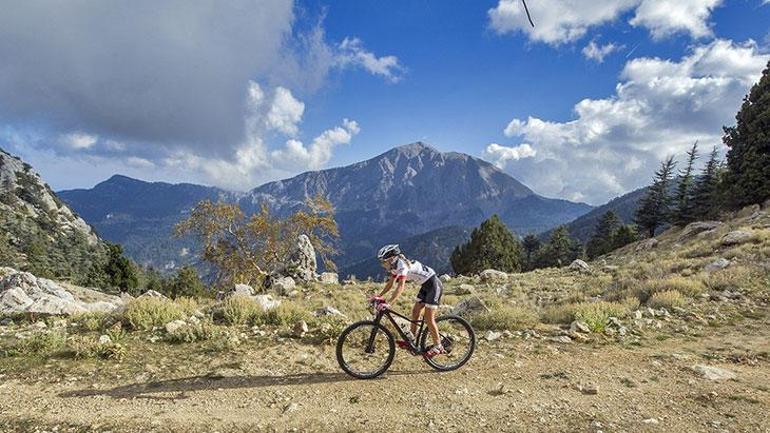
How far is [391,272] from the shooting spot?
27.4 feet

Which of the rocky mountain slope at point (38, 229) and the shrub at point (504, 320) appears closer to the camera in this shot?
the shrub at point (504, 320)

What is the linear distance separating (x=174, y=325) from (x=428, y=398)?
7.25 meters

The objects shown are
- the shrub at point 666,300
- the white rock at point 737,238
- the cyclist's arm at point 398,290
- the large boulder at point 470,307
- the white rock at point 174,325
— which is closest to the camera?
the cyclist's arm at point 398,290

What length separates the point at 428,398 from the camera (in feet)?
23.5

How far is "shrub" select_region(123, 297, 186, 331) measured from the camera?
11.0 metres

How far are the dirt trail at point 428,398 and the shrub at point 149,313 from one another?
3.03m

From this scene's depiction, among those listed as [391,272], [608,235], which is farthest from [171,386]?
[608,235]

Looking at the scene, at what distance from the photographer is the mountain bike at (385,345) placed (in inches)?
328

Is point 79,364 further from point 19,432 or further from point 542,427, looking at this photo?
point 542,427

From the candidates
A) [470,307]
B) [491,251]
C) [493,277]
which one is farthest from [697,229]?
[491,251]

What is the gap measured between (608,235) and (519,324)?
71.2m

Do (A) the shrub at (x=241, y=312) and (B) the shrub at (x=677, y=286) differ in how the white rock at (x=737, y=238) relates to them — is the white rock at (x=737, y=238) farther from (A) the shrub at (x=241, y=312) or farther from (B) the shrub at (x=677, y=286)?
(A) the shrub at (x=241, y=312)

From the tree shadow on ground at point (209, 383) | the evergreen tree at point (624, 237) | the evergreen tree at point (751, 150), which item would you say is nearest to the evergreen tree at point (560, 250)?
the evergreen tree at point (624, 237)

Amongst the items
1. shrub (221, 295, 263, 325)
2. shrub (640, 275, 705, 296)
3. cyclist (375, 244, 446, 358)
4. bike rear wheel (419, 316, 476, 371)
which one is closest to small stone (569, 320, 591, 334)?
bike rear wheel (419, 316, 476, 371)
